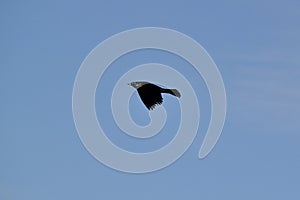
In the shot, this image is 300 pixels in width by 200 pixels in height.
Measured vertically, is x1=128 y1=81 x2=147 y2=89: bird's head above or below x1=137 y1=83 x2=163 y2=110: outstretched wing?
above

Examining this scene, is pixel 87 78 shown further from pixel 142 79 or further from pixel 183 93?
pixel 183 93

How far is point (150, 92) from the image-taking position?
9.71ft

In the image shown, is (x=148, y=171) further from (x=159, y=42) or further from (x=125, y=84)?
(x=159, y=42)

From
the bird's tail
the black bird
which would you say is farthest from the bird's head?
the bird's tail

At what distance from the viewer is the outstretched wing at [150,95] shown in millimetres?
2949

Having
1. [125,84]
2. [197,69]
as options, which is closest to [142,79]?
[125,84]

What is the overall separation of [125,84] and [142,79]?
91mm

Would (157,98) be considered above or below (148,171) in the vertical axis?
above

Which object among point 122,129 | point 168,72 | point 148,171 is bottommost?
point 148,171

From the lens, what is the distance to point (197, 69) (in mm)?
2963

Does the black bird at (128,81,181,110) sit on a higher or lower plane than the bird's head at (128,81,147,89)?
lower

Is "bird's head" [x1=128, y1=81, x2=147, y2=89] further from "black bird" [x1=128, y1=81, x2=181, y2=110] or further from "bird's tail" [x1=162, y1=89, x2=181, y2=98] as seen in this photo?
"bird's tail" [x1=162, y1=89, x2=181, y2=98]

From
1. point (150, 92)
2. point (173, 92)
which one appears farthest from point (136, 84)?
point (173, 92)

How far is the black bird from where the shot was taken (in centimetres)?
295
